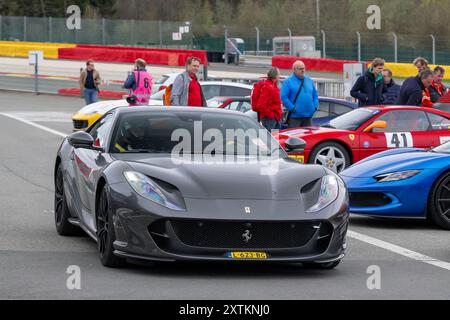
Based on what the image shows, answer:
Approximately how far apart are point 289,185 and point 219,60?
179 feet

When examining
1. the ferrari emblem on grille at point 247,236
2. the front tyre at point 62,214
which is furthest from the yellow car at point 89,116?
the ferrari emblem on grille at point 247,236

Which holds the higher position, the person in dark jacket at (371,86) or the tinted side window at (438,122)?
the person in dark jacket at (371,86)

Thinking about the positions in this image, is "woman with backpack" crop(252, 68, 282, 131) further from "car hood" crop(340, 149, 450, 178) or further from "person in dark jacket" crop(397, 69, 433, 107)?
"car hood" crop(340, 149, 450, 178)

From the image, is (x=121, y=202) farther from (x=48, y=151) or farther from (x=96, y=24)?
(x=96, y=24)

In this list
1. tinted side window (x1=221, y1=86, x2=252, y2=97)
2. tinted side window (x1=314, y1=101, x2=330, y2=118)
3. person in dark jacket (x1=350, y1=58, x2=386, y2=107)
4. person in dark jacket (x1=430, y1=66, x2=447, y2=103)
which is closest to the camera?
person in dark jacket (x1=430, y1=66, x2=447, y2=103)

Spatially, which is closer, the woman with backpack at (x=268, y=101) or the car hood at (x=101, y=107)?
the woman with backpack at (x=268, y=101)

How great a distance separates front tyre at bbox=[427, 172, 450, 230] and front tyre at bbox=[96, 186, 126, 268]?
407cm

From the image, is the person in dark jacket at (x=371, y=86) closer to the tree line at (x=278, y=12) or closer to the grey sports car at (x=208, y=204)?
the grey sports car at (x=208, y=204)

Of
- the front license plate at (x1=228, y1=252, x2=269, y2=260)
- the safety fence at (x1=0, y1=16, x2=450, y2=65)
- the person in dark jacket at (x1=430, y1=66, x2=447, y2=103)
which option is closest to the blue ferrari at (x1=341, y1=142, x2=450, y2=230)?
the front license plate at (x1=228, y1=252, x2=269, y2=260)

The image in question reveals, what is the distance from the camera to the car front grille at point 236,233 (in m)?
7.77

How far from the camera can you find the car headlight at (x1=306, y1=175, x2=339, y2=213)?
26.4 ft

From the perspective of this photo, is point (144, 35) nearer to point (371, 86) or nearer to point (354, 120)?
point (371, 86)

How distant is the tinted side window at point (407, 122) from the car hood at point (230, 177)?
771cm

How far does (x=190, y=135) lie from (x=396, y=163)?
318 centimetres
